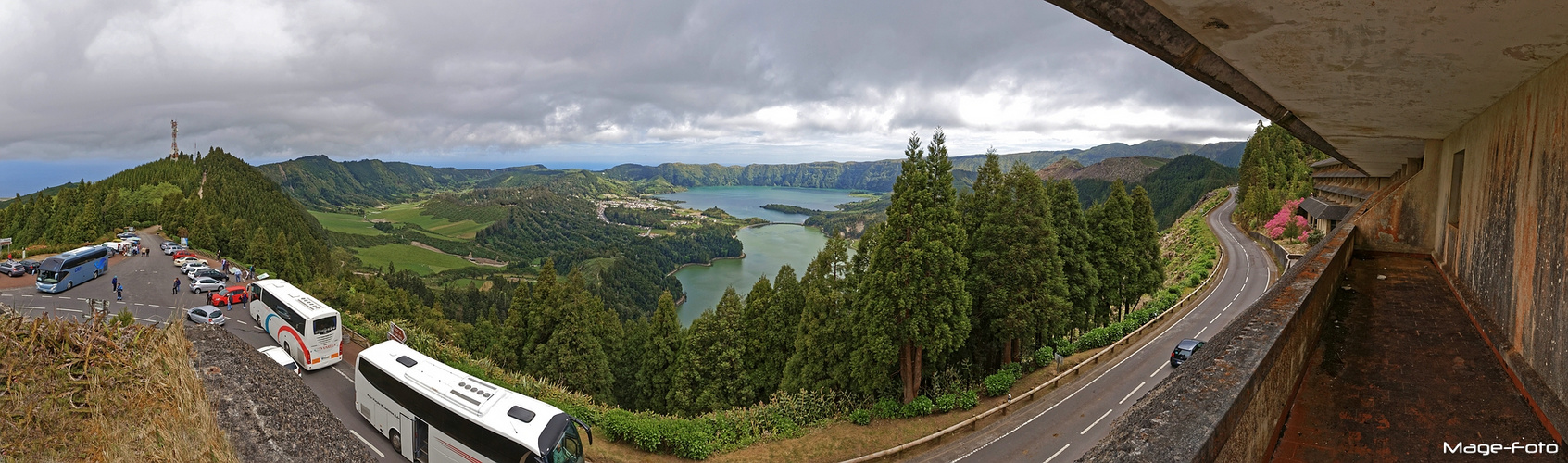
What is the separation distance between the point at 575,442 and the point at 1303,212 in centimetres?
3484

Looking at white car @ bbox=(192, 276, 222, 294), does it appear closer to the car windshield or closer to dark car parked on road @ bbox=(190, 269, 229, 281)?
dark car parked on road @ bbox=(190, 269, 229, 281)

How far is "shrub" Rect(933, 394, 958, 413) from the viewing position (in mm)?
13055

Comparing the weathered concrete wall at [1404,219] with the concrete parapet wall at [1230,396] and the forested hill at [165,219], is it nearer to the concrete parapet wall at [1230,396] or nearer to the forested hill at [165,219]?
the concrete parapet wall at [1230,396]

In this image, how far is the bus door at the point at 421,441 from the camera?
1065cm

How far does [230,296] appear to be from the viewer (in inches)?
854

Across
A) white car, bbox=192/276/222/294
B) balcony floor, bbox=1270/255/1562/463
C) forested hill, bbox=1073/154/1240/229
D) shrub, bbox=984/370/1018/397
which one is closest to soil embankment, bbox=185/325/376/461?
balcony floor, bbox=1270/255/1562/463

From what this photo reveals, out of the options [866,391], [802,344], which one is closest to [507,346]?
[802,344]

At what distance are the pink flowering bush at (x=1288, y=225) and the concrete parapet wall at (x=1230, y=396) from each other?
1104 inches

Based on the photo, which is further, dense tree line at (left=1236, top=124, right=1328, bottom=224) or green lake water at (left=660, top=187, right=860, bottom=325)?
green lake water at (left=660, top=187, right=860, bottom=325)

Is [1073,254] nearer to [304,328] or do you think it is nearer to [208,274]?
[304,328]

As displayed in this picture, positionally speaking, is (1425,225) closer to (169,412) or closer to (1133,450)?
(1133,450)

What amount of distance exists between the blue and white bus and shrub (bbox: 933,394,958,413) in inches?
1201

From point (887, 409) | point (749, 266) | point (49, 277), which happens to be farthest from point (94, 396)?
point (749, 266)

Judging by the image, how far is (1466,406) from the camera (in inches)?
105
